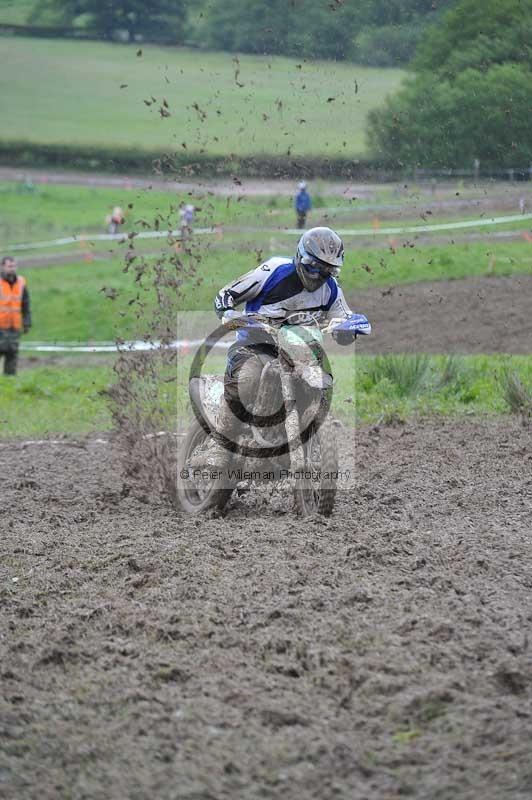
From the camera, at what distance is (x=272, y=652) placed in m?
5.50

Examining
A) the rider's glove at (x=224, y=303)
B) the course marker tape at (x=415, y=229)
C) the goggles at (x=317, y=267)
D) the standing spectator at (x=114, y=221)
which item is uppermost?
the standing spectator at (x=114, y=221)

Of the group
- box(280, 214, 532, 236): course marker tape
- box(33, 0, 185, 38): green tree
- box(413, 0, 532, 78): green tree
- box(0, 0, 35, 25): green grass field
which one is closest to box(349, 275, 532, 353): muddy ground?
box(280, 214, 532, 236): course marker tape

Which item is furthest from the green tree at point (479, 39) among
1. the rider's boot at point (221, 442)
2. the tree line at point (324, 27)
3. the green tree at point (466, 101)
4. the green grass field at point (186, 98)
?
the rider's boot at point (221, 442)

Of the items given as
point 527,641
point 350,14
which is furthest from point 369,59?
point 527,641

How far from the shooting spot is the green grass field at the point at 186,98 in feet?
45.6

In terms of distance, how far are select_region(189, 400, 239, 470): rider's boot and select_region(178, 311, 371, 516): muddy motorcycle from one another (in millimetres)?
51

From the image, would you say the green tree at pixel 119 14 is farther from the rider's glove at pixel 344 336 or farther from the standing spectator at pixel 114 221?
the standing spectator at pixel 114 221

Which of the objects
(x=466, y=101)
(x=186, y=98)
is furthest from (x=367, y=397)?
(x=186, y=98)

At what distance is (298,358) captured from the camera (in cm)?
818

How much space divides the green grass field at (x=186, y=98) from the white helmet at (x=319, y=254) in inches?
105

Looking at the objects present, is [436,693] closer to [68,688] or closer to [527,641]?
[527,641]

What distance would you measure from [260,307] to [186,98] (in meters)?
16.5

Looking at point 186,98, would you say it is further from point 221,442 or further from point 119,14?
point 221,442

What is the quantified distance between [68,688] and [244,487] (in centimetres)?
405
